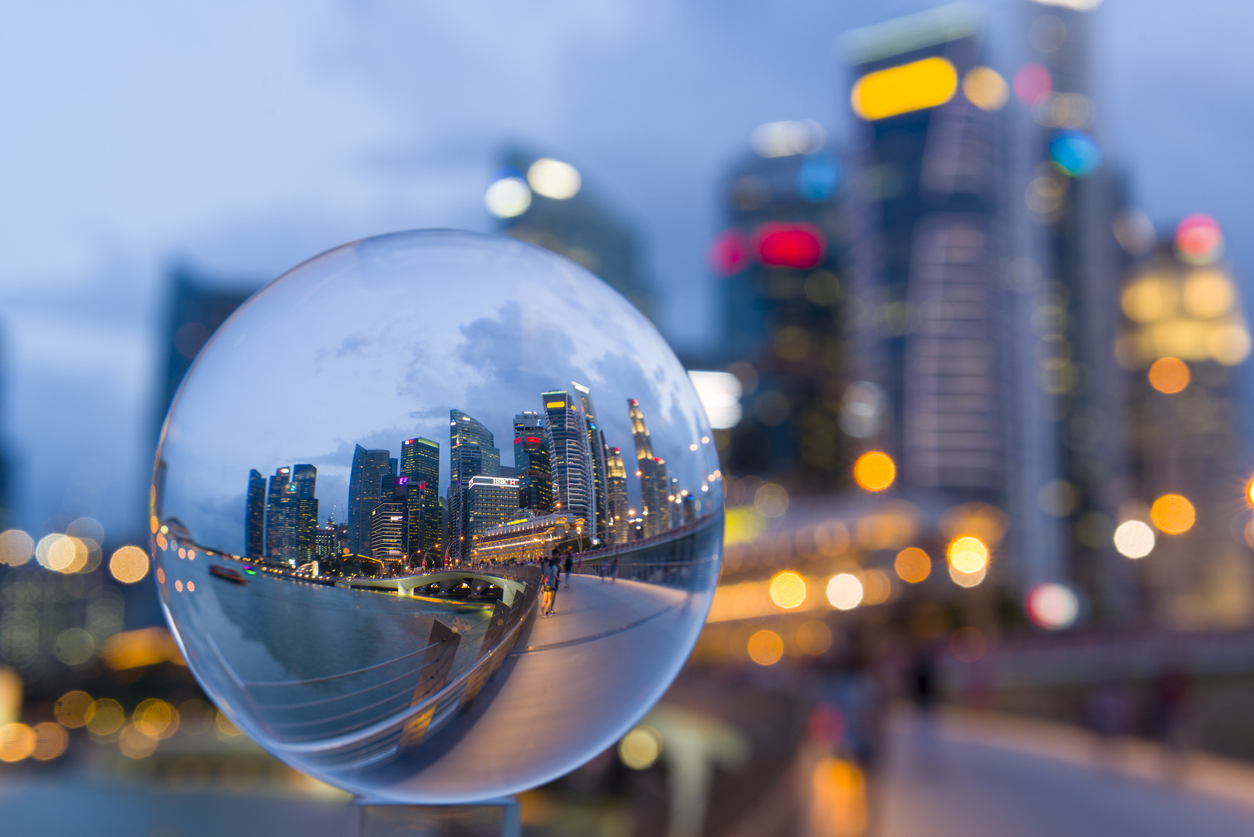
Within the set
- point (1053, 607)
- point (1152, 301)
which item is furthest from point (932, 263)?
point (1152, 301)

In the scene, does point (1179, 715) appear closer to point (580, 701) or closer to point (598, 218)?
point (580, 701)

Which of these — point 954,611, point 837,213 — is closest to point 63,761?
point 954,611

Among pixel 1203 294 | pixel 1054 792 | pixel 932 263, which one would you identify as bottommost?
pixel 1054 792

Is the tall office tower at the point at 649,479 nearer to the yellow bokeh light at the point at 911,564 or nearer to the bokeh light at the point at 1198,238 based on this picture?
the yellow bokeh light at the point at 911,564

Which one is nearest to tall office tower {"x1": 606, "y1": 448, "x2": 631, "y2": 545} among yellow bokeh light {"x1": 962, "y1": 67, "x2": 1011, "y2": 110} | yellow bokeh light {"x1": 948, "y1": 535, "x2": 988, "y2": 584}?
yellow bokeh light {"x1": 948, "y1": 535, "x2": 988, "y2": 584}

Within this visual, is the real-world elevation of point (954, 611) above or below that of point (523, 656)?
below

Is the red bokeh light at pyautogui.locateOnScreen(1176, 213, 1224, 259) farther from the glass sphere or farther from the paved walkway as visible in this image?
the glass sphere

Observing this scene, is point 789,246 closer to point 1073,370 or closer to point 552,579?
point 1073,370
